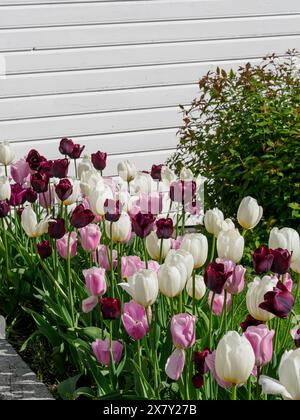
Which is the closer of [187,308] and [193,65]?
[187,308]

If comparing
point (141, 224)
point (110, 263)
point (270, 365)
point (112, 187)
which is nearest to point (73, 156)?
point (112, 187)

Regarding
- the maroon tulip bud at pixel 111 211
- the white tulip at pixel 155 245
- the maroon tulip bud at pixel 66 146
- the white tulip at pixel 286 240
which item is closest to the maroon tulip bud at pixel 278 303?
the white tulip at pixel 286 240

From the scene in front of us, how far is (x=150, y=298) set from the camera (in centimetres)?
297

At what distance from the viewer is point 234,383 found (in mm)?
2531

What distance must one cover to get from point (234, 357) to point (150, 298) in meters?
0.55

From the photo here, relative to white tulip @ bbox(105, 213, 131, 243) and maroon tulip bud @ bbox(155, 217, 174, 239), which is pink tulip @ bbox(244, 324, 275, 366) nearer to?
maroon tulip bud @ bbox(155, 217, 174, 239)

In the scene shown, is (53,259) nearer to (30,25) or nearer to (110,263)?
(110,263)

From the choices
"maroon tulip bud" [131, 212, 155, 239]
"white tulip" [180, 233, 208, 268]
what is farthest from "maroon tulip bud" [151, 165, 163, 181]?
"white tulip" [180, 233, 208, 268]

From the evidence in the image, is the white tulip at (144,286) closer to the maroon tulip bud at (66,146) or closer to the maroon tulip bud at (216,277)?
the maroon tulip bud at (216,277)

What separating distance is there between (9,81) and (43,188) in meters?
2.82

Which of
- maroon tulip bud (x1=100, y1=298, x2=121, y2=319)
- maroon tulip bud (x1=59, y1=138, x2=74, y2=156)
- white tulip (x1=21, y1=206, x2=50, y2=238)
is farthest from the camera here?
maroon tulip bud (x1=59, y1=138, x2=74, y2=156)

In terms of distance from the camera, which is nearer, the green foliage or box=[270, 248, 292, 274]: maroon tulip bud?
box=[270, 248, 292, 274]: maroon tulip bud

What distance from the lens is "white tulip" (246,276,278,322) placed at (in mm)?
2820

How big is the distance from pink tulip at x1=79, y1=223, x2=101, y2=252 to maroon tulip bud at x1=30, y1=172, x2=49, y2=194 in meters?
0.42
